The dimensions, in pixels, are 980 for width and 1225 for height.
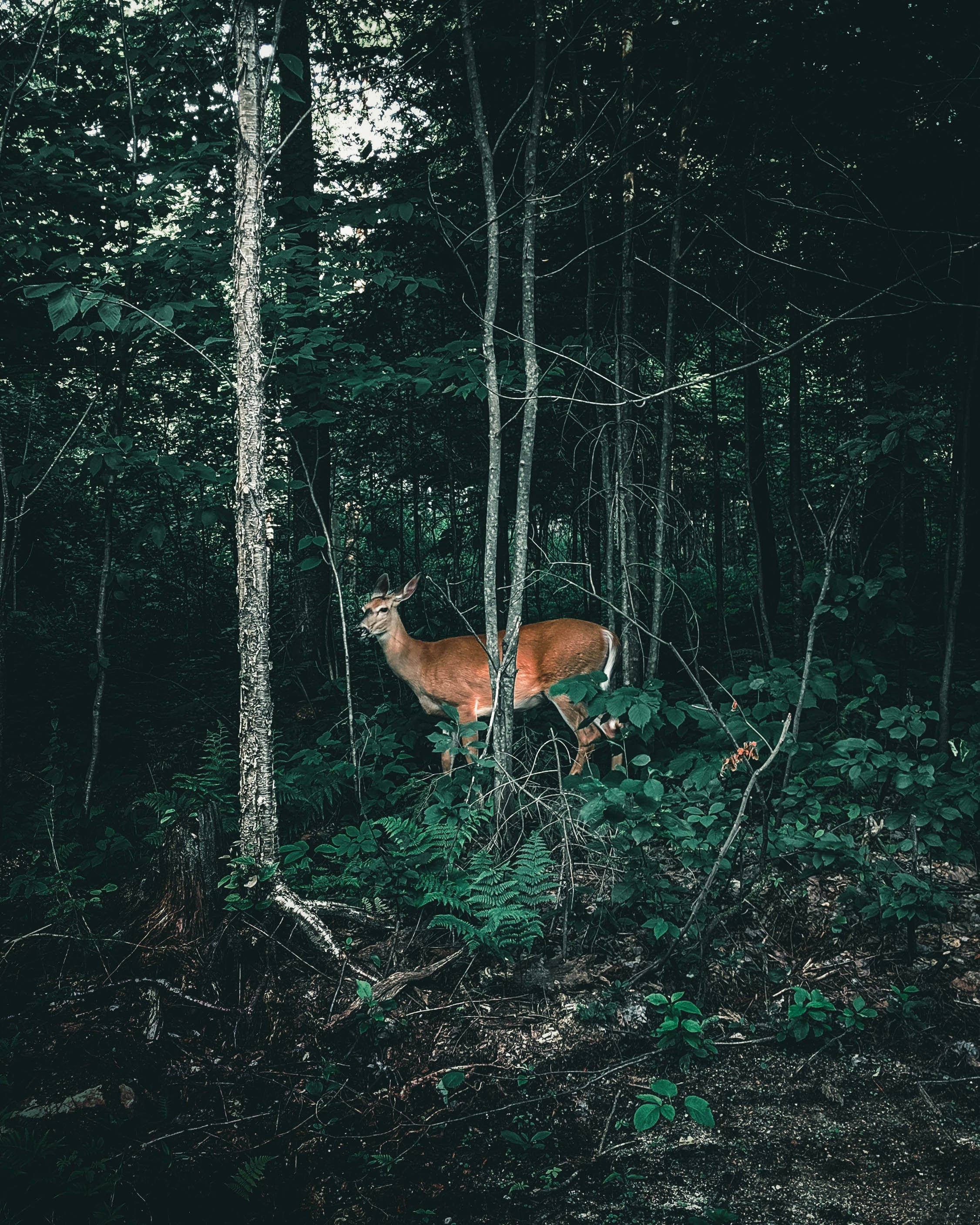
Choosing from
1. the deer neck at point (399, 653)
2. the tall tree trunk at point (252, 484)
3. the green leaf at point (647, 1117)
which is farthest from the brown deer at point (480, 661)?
the green leaf at point (647, 1117)

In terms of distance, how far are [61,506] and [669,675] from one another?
6.39m

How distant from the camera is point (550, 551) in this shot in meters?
12.3

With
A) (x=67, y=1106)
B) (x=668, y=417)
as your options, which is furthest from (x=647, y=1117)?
(x=668, y=417)

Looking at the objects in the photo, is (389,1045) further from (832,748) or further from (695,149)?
(695,149)

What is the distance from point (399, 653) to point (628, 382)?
326 cm

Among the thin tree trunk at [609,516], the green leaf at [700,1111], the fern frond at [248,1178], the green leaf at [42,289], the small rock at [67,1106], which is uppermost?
the green leaf at [42,289]

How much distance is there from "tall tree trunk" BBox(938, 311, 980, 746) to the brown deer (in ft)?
8.44

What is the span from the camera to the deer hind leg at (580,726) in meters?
6.61

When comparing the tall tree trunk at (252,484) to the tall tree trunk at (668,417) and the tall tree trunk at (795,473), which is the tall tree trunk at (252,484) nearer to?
the tall tree trunk at (668,417)

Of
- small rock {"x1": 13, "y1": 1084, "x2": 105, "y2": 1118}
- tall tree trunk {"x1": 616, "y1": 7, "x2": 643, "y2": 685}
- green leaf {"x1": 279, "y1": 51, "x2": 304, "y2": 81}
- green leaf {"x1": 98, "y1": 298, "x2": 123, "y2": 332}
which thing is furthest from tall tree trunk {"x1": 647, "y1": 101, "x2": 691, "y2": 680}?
small rock {"x1": 13, "y1": 1084, "x2": 105, "y2": 1118}

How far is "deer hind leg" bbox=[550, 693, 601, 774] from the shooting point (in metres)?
6.61

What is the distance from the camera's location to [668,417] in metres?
6.11

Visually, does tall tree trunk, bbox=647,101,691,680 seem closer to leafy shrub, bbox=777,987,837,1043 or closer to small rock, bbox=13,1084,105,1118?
leafy shrub, bbox=777,987,837,1043

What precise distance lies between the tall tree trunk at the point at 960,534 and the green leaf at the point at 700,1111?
315cm
